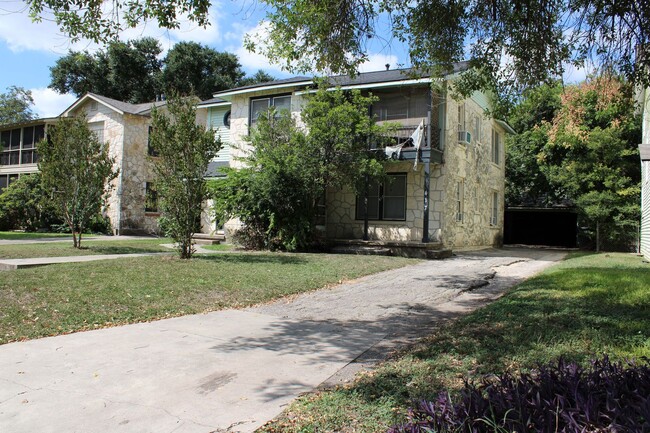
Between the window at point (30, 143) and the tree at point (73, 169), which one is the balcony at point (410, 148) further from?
the window at point (30, 143)

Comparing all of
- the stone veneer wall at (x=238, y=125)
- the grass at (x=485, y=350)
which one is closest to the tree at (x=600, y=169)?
the stone veneer wall at (x=238, y=125)

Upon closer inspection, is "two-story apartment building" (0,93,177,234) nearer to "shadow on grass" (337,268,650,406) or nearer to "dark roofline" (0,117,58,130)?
"dark roofline" (0,117,58,130)

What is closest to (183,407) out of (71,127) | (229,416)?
(229,416)

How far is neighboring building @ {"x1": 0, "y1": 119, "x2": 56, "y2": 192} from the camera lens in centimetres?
2789

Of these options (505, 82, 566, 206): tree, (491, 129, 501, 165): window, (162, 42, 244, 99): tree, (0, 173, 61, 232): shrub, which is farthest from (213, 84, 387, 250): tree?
(162, 42, 244, 99): tree

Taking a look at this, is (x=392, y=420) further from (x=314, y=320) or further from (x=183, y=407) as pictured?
Answer: (x=314, y=320)

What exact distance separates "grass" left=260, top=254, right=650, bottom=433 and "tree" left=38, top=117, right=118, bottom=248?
11.6 m

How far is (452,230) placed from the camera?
58.0 feet

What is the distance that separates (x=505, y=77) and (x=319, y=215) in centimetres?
1060

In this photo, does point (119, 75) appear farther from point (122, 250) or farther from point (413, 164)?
point (413, 164)

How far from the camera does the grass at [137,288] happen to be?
6036mm

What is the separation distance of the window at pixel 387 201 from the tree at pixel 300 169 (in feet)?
6.90

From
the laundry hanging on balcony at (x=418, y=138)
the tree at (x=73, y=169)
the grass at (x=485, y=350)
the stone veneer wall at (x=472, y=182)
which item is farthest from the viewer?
the stone veneer wall at (x=472, y=182)

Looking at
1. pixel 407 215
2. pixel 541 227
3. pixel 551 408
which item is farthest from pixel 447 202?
pixel 551 408
